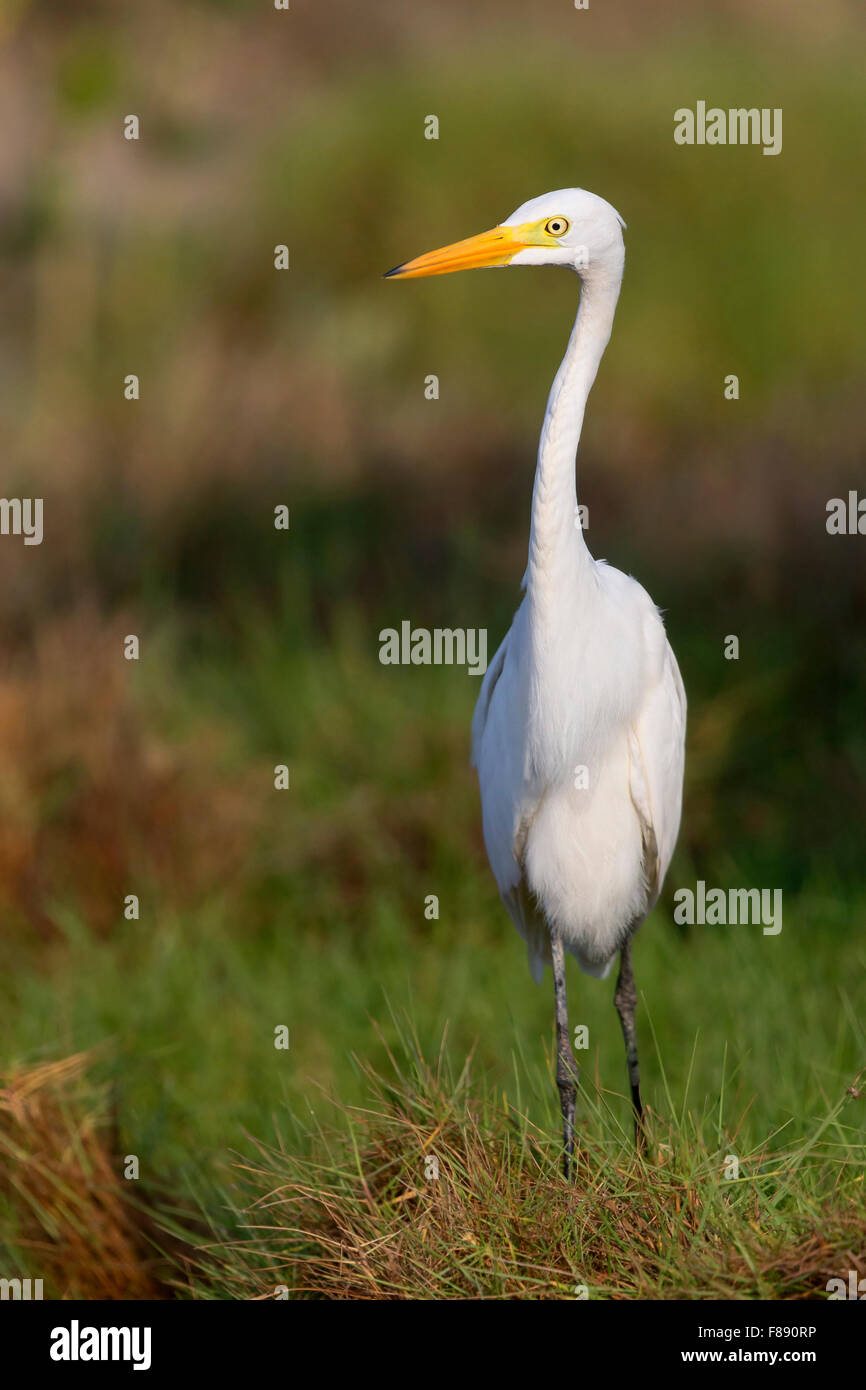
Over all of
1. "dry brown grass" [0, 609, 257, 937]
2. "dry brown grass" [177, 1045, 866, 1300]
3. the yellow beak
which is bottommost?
"dry brown grass" [177, 1045, 866, 1300]

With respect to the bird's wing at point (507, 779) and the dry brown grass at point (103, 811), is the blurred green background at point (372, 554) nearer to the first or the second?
the dry brown grass at point (103, 811)

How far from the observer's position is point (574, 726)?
280 cm

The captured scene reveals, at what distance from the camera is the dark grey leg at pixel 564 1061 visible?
2766mm

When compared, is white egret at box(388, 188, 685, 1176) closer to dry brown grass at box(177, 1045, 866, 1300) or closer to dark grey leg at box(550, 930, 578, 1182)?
dark grey leg at box(550, 930, 578, 1182)

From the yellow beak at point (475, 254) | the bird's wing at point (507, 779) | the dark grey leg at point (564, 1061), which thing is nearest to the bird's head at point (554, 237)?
the yellow beak at point (475, 254)

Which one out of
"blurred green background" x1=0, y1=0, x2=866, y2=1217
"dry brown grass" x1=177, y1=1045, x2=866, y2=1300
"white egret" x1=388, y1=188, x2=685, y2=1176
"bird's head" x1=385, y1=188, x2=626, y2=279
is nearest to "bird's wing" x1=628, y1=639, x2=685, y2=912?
"white egret" x1=388, y1=188, x2=685, y2=1176

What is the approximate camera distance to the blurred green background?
4.27 m

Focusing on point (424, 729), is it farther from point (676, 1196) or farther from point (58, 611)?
point (676, 1196)

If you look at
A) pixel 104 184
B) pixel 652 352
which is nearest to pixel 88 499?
pixel 652 352

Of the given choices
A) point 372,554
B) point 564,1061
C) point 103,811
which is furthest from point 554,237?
point 372,554

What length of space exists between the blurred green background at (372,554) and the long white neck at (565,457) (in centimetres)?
87

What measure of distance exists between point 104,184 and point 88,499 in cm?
571

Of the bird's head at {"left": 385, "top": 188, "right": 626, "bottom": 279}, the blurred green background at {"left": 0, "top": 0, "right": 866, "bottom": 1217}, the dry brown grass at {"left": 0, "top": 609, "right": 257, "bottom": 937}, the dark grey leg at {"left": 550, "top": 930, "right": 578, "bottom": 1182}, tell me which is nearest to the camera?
the bird's head at {"left": 385, "top": 188, "right": 626, "bottom": 279}

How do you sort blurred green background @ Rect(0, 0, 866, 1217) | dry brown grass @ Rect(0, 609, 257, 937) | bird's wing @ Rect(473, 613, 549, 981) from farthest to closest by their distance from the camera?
dry brown grass @ Rect(0, 609, 257, 937)
blurred green background @ Rect(0, 0, 866, 1217)
bird's wing @ Rect(473, 613, 549, 981)
